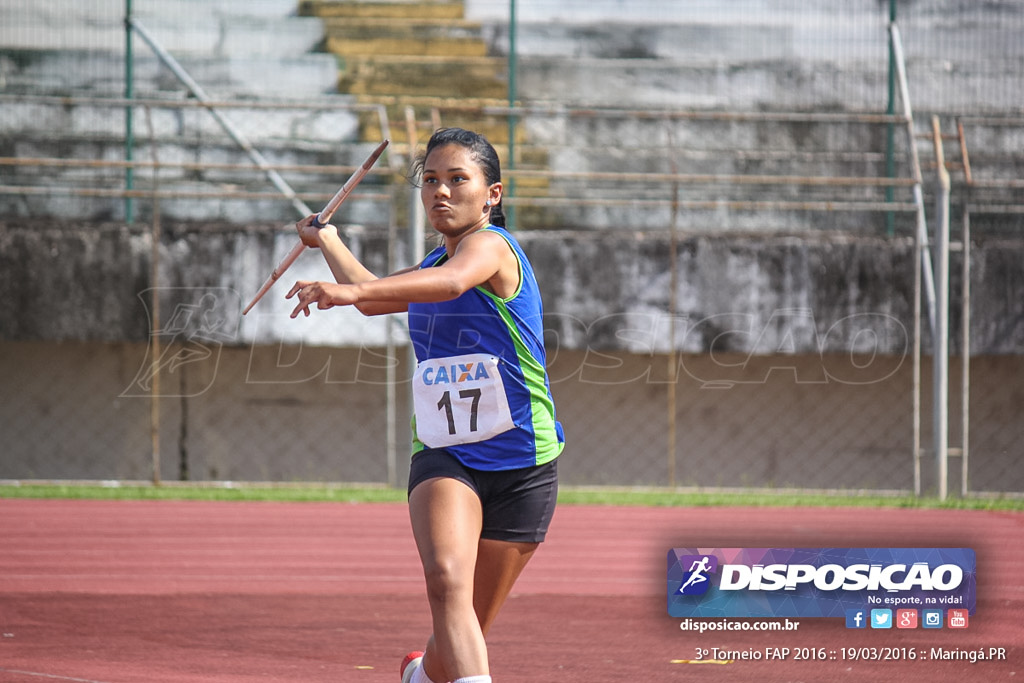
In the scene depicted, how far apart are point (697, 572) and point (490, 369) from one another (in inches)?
83.2

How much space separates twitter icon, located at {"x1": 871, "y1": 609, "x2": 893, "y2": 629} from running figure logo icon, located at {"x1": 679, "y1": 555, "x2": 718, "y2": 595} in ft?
2.48

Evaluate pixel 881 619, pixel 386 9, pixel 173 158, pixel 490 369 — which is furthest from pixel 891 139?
pixel 490 369

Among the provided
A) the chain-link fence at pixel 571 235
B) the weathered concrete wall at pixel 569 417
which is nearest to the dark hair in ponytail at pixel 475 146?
the chain-link fence at pixel 571 235

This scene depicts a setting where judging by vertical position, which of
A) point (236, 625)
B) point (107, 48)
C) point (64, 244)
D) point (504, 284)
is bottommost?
point (236, 625)

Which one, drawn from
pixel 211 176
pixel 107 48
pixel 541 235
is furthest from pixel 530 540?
pixel 107 48

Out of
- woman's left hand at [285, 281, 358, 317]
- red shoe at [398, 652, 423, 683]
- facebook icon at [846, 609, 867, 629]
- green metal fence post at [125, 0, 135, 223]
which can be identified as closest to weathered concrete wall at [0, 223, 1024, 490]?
green metal fence post at [125, 0, 135, 223]

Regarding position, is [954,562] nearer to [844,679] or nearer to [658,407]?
[844,679]

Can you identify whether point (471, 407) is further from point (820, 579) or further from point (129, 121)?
point (129, 121)

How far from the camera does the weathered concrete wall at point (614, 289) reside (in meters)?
12.3

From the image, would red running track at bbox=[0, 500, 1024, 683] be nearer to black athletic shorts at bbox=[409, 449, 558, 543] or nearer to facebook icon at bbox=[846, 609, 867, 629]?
facebook icon at bbox=[846, 609, 867, 629]

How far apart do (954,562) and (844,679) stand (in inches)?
26.0

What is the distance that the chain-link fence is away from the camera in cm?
1239

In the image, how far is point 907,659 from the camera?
5.63 meters

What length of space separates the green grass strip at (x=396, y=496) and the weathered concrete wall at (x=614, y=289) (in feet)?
4.49
